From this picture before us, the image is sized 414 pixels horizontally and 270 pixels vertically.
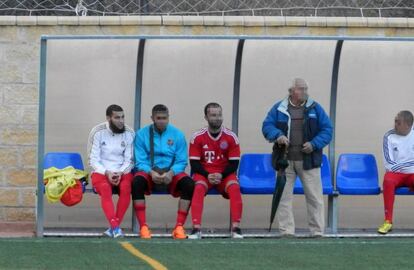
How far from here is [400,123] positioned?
12.3m

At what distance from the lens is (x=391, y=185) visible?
12.1 meters

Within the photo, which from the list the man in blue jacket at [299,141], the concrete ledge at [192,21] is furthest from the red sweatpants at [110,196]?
the concrete ledge at [192,21]

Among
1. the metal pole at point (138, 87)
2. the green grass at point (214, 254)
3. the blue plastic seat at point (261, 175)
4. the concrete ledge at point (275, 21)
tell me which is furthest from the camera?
the concrete ledge at point (275, 21)

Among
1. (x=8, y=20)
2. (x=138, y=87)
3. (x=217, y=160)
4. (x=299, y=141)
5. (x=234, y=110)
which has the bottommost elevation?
→ (x=217, y=160)

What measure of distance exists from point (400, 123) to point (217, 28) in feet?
8.37

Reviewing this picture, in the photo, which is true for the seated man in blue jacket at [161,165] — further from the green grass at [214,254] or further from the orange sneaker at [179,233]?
the green grass at [214,254]

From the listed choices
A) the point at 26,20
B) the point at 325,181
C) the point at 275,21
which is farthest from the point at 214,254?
the point at 26,20

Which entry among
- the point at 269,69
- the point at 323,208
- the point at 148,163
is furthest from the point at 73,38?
the point at 323,208

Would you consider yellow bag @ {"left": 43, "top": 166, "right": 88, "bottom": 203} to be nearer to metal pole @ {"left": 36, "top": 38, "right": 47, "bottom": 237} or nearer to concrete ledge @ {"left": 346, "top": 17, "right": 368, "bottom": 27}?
metal pole @ {"left": 36, "top": 38, "right": 47, "bottom": 237}

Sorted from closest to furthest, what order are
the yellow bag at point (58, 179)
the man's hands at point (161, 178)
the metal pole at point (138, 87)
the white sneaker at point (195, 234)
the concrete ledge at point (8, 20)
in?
the white sneaker at point (195, 234) → the yellow bag at point (58, 179) → the man's hands at point (161, 178) → the metal pole at point (138, 87) → the concrete ledge at point (8, 20)

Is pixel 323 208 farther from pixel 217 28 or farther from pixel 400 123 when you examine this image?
pixel 217 28

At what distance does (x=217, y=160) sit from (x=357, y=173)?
177cm

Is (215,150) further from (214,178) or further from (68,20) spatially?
(68,20)

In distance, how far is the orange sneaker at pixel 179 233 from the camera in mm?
11547
